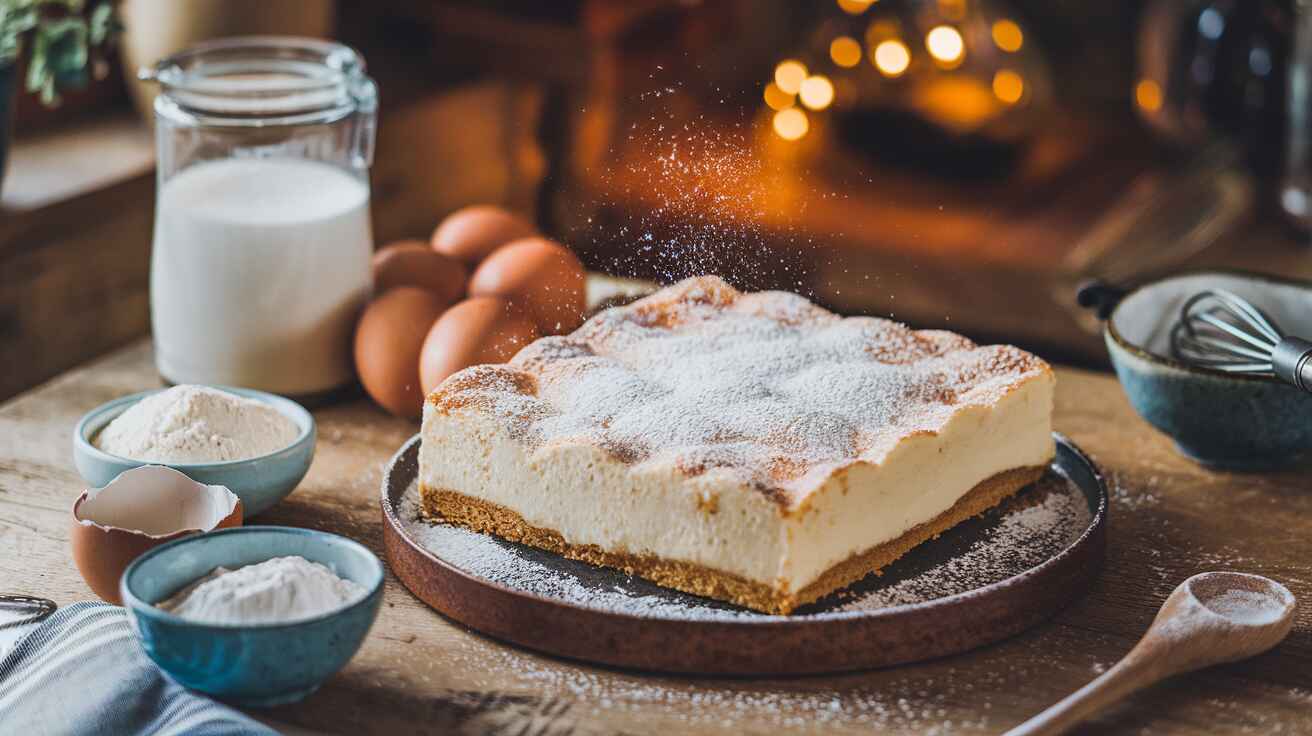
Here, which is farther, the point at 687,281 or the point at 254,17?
the point at 254,17

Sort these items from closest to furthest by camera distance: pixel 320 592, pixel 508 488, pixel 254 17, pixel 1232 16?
pixel 320 592 → pixel 508 488 → pixel 254 17 → pixel 1232 16

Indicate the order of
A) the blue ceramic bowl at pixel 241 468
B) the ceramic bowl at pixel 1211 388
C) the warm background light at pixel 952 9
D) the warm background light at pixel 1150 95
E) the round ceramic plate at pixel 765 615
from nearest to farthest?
the round ceramic plate at pixel 765 615 → the blue ceramic bowl at pixel 241 468 → the ceramic bowl at pixel 1211 388 → the warm background light at pixel 1150 95 → the warm background light at pixel 952 9

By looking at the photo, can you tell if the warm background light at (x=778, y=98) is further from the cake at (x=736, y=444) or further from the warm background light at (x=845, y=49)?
the cake at (x=736, y=444)

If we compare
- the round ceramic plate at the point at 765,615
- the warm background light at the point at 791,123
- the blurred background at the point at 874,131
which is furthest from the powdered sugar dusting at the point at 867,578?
the warm background light at the point at 791,123

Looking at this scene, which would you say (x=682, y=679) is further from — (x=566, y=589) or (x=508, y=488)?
(x=508, y=488)

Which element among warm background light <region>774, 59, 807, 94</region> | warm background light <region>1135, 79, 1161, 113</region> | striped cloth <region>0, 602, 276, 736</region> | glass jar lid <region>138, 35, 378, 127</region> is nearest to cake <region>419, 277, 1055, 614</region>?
striped cloth <region>0, 602, 276, 736</region>

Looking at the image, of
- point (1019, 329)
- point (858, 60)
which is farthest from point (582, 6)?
point (1019, 329)
